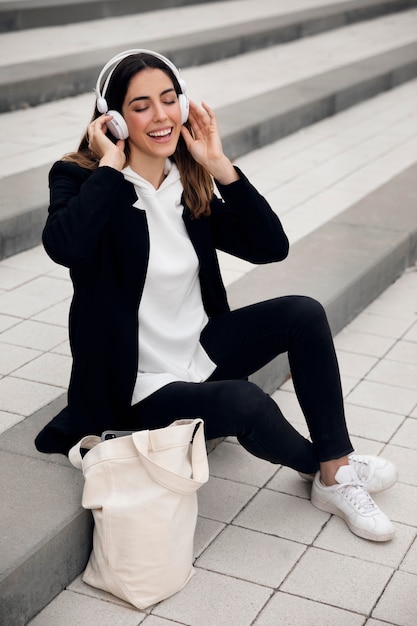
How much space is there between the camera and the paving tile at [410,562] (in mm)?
2736

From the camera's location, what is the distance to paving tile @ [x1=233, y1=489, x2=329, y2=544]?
9.56ft

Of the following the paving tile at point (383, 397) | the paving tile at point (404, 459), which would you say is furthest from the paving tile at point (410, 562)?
the paving tile at point (383, 397)

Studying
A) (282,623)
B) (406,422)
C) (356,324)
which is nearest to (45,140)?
(356,324)

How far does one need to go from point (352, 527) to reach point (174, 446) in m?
0.75

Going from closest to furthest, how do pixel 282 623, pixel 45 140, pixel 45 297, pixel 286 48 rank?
1. pixel 282 623
2. pixel 45 297
3. pixel 45 140
4. pixel 286 48

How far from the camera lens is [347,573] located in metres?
2.72

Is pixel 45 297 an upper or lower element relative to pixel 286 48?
upper

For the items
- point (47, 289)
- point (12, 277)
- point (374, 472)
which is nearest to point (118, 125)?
point (374, 472)

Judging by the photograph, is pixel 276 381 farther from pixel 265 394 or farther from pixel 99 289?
pixel 99 289

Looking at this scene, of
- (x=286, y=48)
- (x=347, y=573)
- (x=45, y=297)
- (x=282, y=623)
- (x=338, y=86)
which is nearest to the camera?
(x=282, y=623)

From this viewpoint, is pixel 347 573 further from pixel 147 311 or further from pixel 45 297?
pixel 45 297

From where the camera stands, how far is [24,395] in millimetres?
3385

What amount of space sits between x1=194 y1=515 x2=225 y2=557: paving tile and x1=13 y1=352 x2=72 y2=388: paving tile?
800 mm

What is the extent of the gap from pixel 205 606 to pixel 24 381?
1.26m
